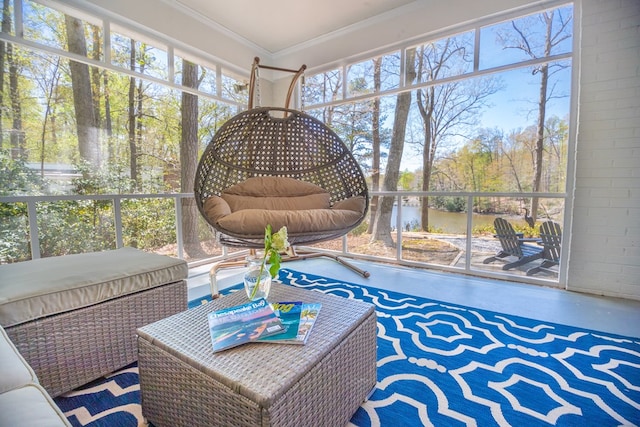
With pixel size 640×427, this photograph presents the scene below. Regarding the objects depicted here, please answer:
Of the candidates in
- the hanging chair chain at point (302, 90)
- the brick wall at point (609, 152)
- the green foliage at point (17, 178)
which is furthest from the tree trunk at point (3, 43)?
the brick wall at point (609, 152)

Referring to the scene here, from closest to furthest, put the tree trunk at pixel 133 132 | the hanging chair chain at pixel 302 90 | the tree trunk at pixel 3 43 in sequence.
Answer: the tree trunk at pixel 3 43 → the tree trunk at pixel 133 132 → the hanging chair chain at pixel 302 90

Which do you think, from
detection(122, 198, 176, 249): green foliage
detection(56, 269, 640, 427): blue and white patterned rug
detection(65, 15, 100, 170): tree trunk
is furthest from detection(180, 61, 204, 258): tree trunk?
detection(56, 269, 640, 427): blue and white patterned rug

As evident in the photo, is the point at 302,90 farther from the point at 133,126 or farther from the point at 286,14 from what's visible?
the point at 133,126

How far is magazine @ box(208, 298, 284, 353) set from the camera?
868 millimetres

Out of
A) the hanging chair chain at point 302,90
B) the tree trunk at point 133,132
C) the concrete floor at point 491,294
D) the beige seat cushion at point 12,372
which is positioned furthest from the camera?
the hanging chair chain at point 302,90

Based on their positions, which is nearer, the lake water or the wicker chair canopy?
the wicker chair canopy

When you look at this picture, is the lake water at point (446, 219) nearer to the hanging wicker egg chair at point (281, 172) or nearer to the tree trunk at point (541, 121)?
the tree trunk at point (541, 121)

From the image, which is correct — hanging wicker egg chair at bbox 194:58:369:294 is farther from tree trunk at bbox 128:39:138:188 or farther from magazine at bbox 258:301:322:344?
magazine at bbox 258:301:322:344

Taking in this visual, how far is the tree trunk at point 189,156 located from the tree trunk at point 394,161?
192 cm

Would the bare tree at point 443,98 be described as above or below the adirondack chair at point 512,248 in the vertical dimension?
above

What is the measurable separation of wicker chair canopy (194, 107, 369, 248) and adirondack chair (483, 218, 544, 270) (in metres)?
1.25

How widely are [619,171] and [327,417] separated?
259 cm

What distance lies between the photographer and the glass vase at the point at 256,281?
1.15m

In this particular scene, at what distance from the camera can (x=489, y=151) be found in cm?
268
